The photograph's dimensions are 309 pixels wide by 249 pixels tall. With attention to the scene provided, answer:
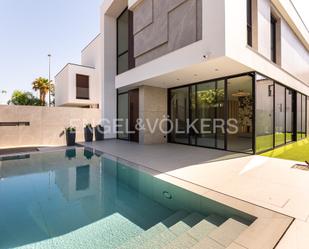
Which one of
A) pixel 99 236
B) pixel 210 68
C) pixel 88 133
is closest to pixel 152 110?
pixel 210 68

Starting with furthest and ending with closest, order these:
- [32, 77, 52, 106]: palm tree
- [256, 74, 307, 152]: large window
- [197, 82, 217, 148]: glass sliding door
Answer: [32, 77, 52, 106]: palm tree → [197, 82, 217, 148]: glass sliding door → [256, 74, 307, 152]: large window

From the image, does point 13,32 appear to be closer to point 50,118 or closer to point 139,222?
point 50,118

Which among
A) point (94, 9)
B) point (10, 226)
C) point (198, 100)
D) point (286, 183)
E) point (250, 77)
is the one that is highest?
point (94, 9)

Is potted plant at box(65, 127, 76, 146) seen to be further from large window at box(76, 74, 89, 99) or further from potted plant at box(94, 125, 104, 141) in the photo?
large window at box(76, 74, 89, 99)

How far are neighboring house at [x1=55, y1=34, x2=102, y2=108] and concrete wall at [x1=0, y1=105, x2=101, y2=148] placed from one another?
7.10m

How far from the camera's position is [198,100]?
927cm

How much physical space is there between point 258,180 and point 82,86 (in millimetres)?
18575

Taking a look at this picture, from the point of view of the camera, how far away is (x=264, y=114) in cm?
767

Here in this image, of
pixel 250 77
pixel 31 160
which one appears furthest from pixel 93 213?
pixel 250 77

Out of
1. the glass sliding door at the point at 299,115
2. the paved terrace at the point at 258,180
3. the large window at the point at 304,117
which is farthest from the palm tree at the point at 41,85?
the large window at the point at 304,117

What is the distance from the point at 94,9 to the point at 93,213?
641 inches

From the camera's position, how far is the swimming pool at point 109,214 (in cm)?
243

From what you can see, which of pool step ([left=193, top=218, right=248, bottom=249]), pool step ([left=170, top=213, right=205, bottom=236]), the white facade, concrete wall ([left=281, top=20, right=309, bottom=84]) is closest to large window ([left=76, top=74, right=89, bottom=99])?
the white facade

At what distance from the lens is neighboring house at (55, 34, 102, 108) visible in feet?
60.1
